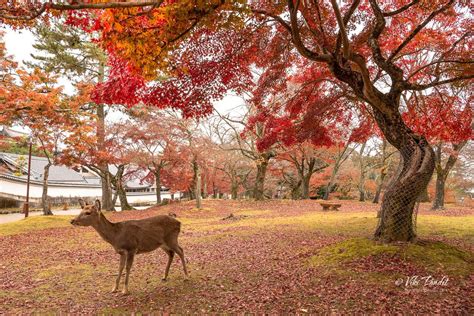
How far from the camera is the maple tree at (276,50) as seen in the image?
15.7 ft

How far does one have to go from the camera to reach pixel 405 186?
22.5 ft

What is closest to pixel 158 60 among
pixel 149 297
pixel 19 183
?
pixel 149 297

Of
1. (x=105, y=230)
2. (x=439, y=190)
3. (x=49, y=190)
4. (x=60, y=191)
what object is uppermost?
(x=49, y=190)

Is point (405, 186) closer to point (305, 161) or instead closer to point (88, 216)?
point (88, 216)

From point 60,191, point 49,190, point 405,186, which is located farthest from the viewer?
point 60,191

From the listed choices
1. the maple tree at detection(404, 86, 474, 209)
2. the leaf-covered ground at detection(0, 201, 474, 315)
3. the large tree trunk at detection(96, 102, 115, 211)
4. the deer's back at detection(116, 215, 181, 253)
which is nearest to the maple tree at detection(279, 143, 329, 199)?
the maple tree at detection(404, 86, 474, 209)

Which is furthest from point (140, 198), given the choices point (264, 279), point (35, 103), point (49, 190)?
point (264, 279)

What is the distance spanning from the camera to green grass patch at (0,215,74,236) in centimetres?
1425

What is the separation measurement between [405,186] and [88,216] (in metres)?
6.48

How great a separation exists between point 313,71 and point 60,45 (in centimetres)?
1857

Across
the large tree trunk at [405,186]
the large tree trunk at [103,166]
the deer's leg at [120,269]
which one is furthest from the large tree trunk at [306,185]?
the deer's leg at [120,269]

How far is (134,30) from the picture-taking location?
15.9 ft

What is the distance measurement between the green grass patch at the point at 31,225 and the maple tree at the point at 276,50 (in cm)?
1115

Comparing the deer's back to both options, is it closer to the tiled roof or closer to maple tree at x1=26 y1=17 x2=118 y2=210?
maple tree at x1=26 y1=17 x2=118 y2=210
